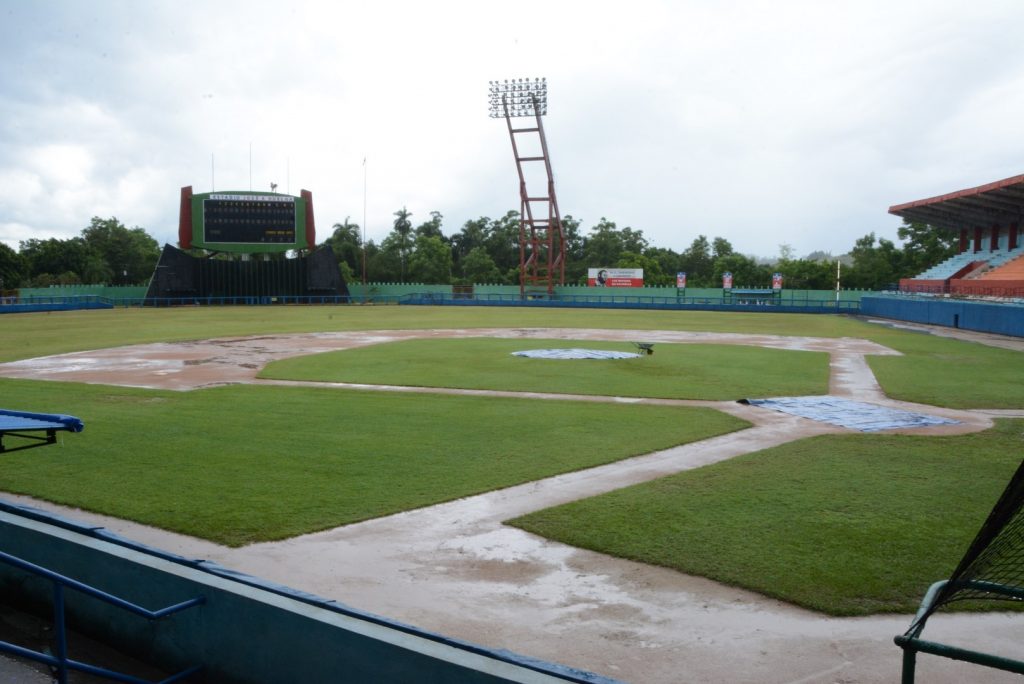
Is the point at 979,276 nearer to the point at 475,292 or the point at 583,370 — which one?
the point at 475,292

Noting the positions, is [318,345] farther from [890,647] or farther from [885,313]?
[885,313]

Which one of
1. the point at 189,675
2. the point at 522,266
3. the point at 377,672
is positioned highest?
the point at 522,266

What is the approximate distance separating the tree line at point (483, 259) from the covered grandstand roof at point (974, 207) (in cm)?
1136

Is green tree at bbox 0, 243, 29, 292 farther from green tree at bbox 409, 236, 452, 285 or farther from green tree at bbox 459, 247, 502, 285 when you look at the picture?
green tree at bbox 459, 247, 502, 285

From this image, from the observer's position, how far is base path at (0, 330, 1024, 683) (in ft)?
18.3

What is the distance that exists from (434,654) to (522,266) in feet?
261

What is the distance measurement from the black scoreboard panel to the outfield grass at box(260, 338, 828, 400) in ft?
154

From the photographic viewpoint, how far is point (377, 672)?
14.6 ft

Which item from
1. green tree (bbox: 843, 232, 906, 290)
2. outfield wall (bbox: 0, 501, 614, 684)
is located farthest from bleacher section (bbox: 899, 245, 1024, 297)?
outfield wall (bbox: 0, 501, 614, 684)

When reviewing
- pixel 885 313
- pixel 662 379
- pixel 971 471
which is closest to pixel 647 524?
pixel 971 471

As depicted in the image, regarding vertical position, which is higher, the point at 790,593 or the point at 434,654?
the point at 434,654

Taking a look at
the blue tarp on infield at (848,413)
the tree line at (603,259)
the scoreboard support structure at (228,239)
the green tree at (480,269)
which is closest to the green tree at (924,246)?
the tree line at (603,259)

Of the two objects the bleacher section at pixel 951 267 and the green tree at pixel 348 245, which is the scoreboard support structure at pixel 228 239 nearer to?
the green tree at pixel 348 245

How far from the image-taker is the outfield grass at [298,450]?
909cm
